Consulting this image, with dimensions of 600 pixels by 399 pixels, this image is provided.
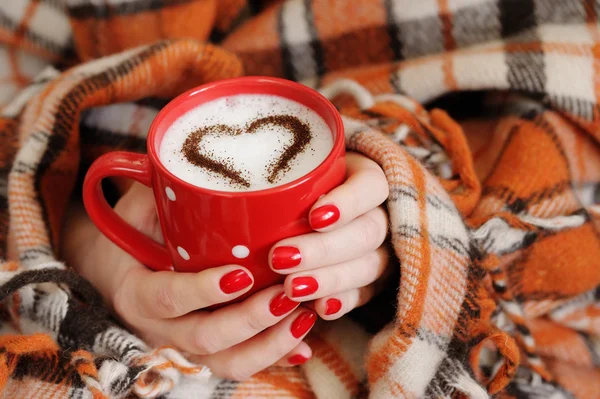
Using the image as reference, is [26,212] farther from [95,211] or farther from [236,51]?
[236,51]

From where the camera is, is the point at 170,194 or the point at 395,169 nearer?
the point at 170,194

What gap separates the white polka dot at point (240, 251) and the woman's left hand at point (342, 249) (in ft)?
0.06

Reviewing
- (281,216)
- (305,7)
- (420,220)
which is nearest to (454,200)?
(420,220)

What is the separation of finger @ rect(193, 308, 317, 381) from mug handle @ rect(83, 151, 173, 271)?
0.10 meters

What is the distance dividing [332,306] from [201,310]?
12 centimetres

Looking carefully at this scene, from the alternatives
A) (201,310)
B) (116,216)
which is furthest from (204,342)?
(116,216)

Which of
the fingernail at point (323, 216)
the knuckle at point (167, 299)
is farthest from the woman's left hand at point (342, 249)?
the knuckle at point (167, 299)

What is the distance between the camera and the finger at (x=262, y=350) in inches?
19.9

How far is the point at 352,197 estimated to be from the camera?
1.50ft

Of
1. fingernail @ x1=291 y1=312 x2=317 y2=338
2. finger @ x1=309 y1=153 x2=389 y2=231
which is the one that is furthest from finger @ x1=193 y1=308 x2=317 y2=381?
finger @ x1=309 y1=153 x2=389 y2=231

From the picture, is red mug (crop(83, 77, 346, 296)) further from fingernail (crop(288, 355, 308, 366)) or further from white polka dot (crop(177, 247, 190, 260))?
fingernail (crop(288, 355, 308, 366))

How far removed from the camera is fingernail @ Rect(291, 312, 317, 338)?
504 mm

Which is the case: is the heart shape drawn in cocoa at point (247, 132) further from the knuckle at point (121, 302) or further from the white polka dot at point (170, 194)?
the knuckle at point (121, 302)

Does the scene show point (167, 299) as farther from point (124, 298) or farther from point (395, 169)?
point (395, 169)
